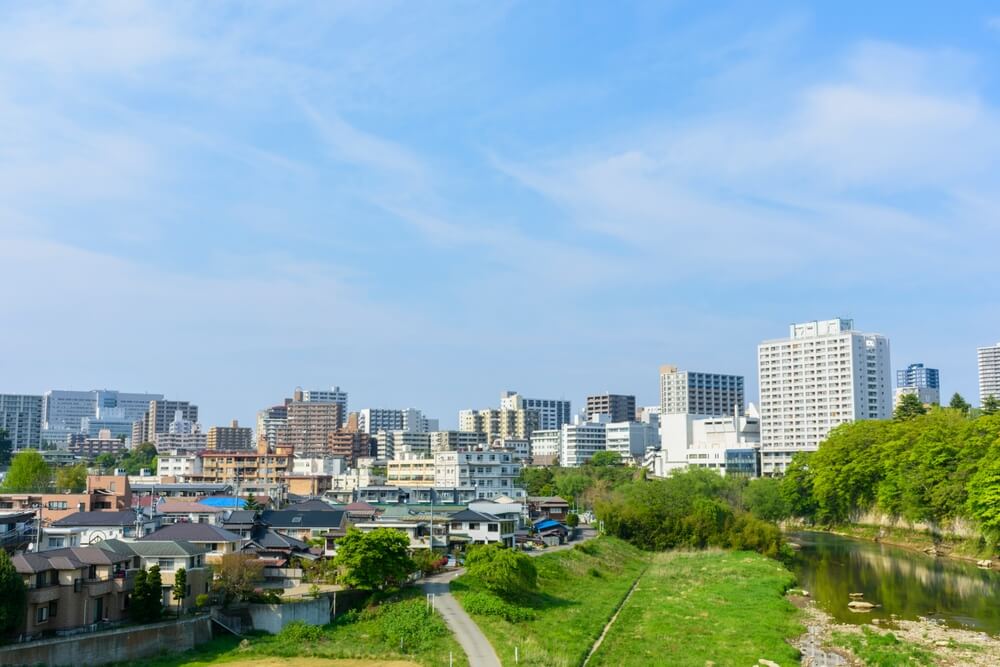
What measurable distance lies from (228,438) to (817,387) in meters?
108

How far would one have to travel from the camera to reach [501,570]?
129ft

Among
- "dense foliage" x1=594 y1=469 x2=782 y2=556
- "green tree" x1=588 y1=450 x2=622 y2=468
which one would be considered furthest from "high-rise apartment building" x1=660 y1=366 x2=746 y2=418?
"dense foliage" x1=594 y1=469 x2=782 y2=556

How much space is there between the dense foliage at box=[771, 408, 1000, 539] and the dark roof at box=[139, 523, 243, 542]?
4531 cm

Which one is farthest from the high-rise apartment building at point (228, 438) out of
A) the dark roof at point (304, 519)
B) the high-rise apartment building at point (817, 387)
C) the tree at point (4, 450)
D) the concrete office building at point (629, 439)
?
the dark roof at point (304, 519)

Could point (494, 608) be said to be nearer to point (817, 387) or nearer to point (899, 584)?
point (899, 584)

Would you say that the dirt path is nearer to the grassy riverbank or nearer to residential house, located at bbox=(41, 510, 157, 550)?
residential house, located at bbox=(41, 510, 157, 550)

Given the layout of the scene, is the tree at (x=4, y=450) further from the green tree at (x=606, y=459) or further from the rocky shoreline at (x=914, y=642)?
the rocky shoreline at (x=914, y=642)

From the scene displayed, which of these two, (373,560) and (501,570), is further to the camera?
(501,570)

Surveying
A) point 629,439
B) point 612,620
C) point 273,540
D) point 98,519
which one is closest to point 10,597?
point 273,540

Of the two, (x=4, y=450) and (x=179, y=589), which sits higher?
(x=4, y=450)

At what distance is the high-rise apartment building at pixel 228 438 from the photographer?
173250 millimetres

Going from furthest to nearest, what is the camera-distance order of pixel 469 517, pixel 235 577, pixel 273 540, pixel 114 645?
pixel 469 517 < pixel 273 540 < pixel 235 577 < pixel 114 645

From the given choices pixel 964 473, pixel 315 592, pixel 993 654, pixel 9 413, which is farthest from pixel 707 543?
pixel 9 413

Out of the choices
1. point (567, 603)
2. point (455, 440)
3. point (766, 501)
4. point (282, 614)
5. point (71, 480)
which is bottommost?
point (567, 603)
